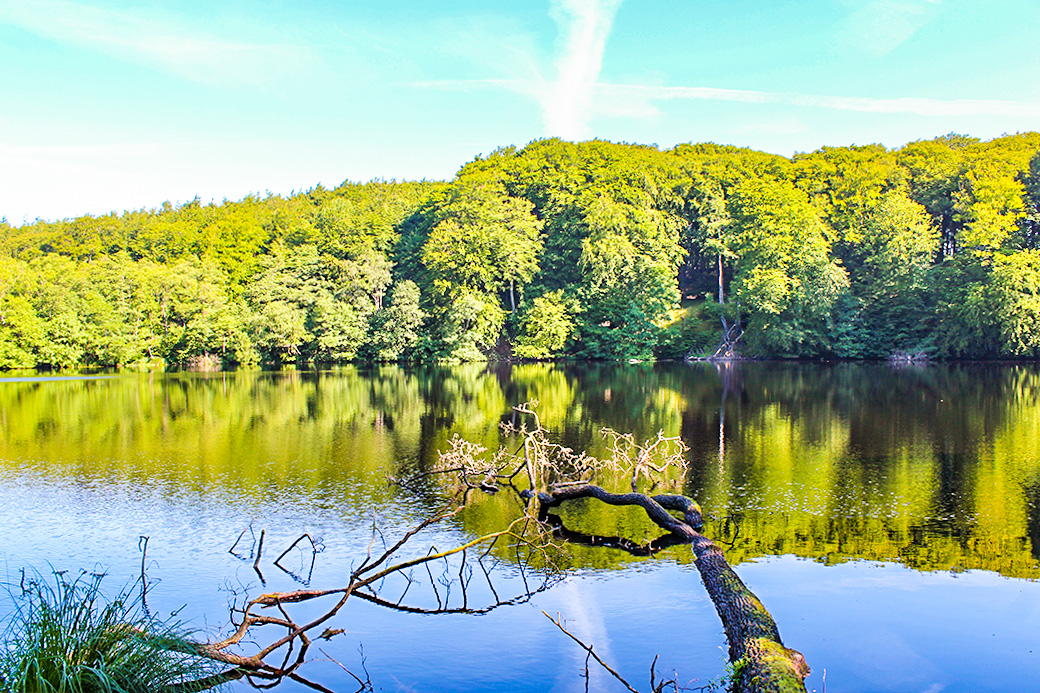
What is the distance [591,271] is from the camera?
185 ft

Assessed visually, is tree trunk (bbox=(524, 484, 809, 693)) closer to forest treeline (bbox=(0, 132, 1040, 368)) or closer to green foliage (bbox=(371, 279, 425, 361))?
forest treeline (bbox=(0, 132, 1040, 368))

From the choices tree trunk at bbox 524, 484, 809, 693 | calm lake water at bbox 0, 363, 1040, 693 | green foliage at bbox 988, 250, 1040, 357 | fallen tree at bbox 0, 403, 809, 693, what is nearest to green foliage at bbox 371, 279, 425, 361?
calm lake water at bbox 0, 363, 1040, 693

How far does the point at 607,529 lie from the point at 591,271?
151ft

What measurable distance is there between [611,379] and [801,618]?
30673 millimetres

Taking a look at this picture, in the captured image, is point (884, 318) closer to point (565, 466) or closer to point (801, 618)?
point (565, 466)

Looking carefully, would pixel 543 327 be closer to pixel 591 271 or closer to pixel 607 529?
pixel 591 271

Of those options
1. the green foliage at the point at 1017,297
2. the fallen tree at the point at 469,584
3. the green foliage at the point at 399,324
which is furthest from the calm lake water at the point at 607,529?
the green foliage at the point at 399,324

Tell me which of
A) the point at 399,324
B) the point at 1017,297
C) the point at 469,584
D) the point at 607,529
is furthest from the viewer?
the point at 399,324

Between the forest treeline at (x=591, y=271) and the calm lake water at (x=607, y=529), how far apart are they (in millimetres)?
25891

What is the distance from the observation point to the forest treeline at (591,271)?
50281 mm

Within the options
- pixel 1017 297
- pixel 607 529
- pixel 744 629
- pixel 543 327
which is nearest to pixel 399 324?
pixel 543 327

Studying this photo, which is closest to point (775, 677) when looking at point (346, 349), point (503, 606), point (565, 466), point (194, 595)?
point (503, 606)

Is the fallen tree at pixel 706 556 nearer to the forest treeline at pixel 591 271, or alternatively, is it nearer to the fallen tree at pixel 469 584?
the fallen tree at pixel 469 584

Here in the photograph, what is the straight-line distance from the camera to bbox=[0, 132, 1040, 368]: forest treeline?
5028 cm
